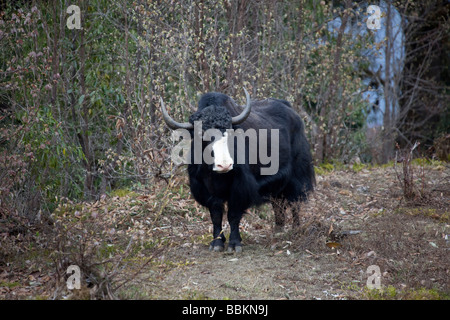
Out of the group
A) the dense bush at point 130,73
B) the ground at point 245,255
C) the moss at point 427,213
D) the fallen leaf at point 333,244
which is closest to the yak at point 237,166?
the ground at point 245,255

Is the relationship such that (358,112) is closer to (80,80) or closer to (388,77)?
(388,77)

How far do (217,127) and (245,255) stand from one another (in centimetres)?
147

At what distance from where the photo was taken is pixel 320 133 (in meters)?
12.0

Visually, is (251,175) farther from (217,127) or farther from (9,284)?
(9,284)

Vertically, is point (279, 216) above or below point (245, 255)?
above

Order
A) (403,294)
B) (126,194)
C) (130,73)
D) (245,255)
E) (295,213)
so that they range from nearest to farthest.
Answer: (403,294)
(245,255)
(295,213)
(126,194)
(130,73)

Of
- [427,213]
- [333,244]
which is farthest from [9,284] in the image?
[427,213]

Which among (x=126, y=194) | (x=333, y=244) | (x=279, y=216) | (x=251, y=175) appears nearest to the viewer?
(x=333, y=244)

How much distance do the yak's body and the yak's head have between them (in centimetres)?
1

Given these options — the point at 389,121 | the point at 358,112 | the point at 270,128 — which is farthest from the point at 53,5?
the point at 389,121

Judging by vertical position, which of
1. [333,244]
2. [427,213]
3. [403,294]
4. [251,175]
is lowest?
[403,294]

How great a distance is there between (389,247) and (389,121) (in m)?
9.75

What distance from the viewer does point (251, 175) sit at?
20.3 feet

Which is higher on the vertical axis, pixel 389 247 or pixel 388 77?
pixel 388 77
